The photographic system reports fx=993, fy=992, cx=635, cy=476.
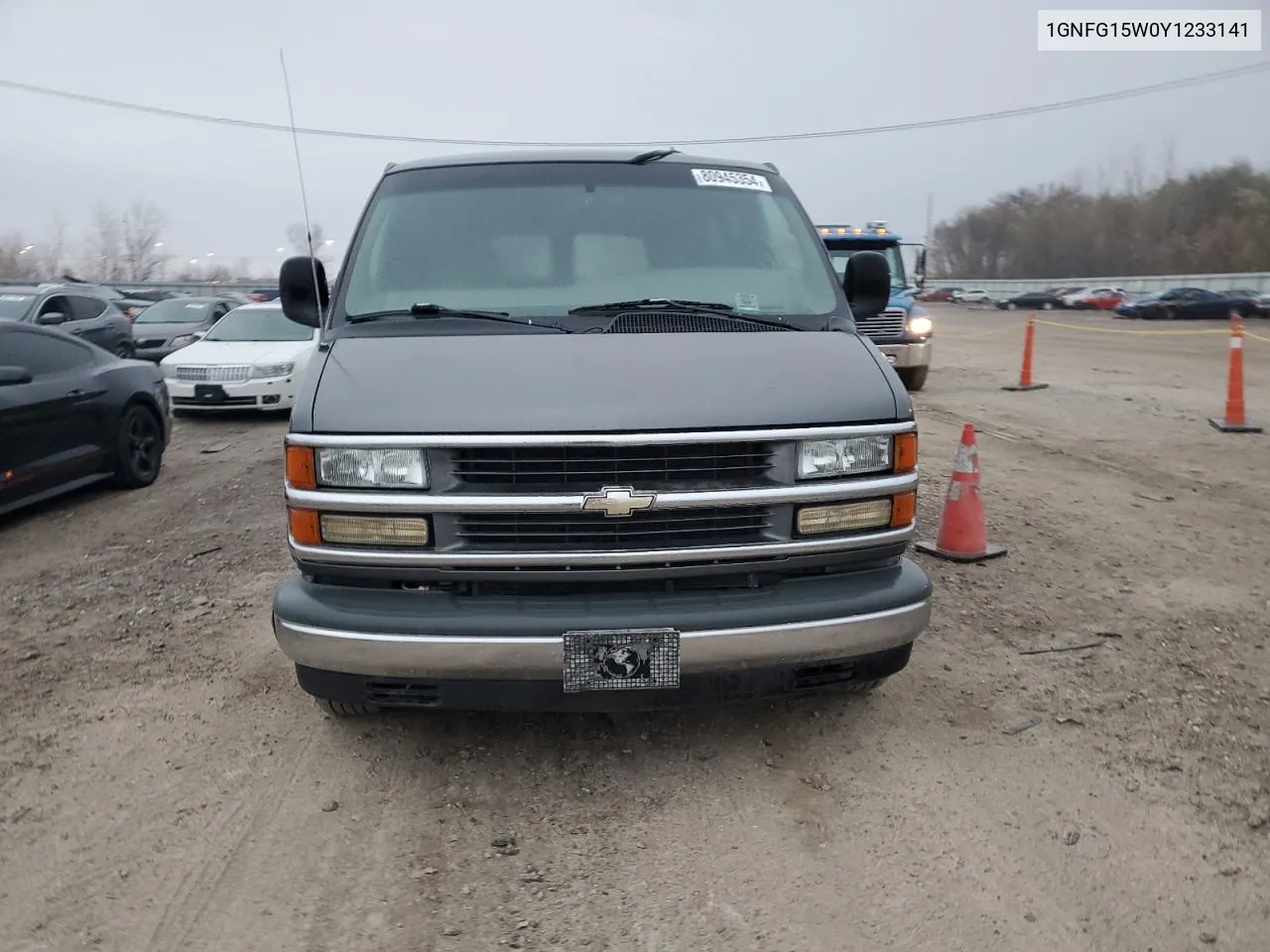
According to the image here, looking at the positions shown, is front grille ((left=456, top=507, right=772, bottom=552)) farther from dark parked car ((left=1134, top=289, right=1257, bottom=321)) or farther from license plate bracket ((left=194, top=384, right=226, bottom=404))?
dark parked car ((left=1134, top=289, right=1257, bottom=321))

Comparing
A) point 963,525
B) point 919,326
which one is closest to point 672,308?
point 963,525

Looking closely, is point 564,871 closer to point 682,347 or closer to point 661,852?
point 661,852

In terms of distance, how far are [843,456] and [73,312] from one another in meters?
14.5

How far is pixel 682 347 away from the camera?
344 centimetres

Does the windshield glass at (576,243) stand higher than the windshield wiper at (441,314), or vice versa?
the windshield glass at (576,243)

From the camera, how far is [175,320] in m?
18.1

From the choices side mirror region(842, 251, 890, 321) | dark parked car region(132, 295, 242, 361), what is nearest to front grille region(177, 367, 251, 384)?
dark parked car region(132, 295, 242, 361)

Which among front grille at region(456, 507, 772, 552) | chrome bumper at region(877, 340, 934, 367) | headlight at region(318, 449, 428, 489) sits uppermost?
headlight at region(318, 449, 428, 489)

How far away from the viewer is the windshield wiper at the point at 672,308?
376 centimetres

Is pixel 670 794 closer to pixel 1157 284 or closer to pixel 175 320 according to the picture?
pixel 175 320

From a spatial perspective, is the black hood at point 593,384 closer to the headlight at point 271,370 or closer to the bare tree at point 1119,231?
the headlight at point 271,370

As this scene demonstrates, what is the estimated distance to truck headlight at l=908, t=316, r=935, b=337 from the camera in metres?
13.7

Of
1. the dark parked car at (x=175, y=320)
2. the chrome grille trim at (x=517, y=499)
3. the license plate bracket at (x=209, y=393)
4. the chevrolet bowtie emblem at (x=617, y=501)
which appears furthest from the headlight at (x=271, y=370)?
the chevrolet bowtie emblem at (x=617, y=501)

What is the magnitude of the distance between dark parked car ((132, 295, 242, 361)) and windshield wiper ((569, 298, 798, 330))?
14.9 meters
